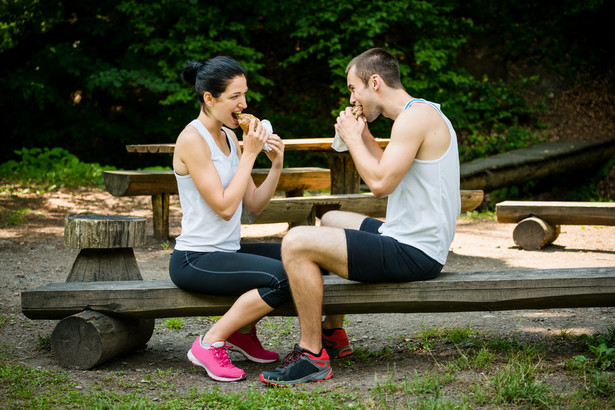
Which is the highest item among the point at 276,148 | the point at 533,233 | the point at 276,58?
the point at 276,58

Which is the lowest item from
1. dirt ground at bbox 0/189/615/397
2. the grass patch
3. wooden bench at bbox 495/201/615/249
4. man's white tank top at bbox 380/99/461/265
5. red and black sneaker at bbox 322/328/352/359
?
the grass patch

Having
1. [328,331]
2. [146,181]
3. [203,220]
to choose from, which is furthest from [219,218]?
[146,181]

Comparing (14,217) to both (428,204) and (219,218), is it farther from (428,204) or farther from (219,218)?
(428,204)

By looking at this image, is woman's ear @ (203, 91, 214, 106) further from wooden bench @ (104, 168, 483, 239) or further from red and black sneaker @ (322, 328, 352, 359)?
wooden bench @ (104, 168, 483, 239)

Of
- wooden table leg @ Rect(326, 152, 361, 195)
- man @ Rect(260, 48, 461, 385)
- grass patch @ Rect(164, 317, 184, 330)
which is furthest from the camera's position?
wooden table leg @ Rect(326, 152, 361, 195)

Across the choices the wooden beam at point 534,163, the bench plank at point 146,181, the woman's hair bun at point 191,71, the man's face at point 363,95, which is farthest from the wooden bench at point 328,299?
the wooden beam at point 534,163

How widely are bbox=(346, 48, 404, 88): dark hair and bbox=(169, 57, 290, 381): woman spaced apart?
1.98ft

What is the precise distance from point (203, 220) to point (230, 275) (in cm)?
34

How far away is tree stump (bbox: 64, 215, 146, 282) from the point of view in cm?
364

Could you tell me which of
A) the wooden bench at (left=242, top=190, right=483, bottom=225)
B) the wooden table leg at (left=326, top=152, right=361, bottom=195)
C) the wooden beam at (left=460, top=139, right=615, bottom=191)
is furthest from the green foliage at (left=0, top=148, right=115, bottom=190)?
the wooden beam at (left=460, top=139, right=615, bottom=191)

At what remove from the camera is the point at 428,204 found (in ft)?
10.3

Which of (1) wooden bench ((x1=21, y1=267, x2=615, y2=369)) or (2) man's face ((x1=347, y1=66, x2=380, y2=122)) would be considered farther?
(2) man's face ((x1=347, y1=66, x2=380, y2=122))

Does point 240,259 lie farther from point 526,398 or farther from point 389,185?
point 526,398

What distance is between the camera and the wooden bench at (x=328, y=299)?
3236 millimetres
